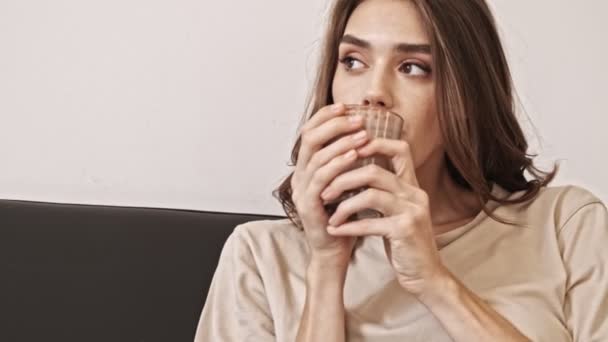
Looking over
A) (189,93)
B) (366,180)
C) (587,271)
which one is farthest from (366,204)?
(189,93)

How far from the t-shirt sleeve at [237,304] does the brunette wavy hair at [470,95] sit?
4.1 inches

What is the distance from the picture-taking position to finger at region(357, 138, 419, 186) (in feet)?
2.94

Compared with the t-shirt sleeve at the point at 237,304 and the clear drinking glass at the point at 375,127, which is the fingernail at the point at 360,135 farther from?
the t-shirt sleeve at the point at 237,304

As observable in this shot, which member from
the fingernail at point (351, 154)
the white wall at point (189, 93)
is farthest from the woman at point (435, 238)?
the white wall at point (189, 93)

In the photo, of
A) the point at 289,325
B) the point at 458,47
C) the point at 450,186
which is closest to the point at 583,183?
the point at 450,186

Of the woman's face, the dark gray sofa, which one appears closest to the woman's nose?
the woman's face

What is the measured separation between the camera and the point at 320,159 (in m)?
0.92

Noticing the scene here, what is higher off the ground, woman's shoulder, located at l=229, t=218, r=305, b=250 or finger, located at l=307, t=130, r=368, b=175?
finger, located at l=307, t=130, r=368, b=175

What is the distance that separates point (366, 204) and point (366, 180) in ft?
0.10

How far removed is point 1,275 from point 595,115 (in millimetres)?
1129

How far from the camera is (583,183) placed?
160 centimetres

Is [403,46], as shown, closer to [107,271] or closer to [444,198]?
[444,198]

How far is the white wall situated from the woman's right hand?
0.61 meters

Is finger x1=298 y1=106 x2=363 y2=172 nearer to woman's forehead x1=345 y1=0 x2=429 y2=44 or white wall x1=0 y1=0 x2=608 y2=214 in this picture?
woman's forehead x1=345 y1=0 x2=429 y2=44
